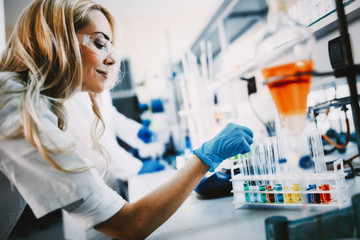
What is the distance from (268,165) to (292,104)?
1.53 feet

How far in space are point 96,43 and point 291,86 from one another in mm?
911

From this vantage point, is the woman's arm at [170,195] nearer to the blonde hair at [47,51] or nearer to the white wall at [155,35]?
the blonde hair at [47,51]

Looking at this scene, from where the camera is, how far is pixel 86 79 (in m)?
1.24

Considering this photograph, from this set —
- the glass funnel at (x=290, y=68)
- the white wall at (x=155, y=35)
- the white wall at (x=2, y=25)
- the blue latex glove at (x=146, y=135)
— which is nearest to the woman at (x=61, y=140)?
the glass funnel at (x=290, y=68)

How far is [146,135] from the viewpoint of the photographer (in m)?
2.88

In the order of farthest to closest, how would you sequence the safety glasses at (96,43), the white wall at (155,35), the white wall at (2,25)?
the white wall at (155,35)
the white wall at (2,25)
the safety glasses at (96,43)

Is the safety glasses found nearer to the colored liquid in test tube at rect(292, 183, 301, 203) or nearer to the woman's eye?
the woman's eye

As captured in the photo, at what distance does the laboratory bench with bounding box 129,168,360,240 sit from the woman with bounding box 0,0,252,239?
84mm

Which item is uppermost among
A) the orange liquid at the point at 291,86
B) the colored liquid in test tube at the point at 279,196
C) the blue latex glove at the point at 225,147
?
the orange liquid at the point at 291,86

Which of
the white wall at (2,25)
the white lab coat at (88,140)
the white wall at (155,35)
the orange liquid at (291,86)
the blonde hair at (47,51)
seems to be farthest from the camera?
the white wall at (155,35)

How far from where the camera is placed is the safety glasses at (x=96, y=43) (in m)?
1.18

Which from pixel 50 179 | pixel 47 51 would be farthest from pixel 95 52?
pixel 50 179

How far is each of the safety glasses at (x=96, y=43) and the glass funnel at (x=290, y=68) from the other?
2.59ft

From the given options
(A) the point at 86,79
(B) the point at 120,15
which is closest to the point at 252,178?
(A) the point at 86,79
